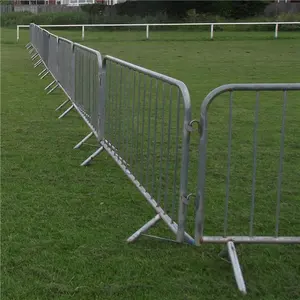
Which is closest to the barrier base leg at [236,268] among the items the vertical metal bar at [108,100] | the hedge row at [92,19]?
the vertical metal bar at [108,100]

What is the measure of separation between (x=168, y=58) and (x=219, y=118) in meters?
11.0

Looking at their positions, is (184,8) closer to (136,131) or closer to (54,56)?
(54,56)

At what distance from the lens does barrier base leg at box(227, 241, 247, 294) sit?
3595 mm

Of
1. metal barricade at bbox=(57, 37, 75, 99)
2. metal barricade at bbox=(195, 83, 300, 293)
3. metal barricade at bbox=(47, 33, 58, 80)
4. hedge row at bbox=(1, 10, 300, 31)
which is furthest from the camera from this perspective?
hedge row at bbox=(1, 10, 300, 31)

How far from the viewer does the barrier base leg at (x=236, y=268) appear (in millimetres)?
3595

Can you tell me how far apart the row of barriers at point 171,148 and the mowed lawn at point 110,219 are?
0.20ft

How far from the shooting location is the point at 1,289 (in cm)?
362

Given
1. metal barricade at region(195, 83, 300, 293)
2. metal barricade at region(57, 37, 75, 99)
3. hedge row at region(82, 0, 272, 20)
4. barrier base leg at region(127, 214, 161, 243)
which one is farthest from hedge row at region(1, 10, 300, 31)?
barrier base leg at region(127, 214, 161, 243)

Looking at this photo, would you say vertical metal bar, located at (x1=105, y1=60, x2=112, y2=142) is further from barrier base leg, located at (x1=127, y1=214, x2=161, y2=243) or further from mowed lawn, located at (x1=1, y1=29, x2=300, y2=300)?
barrier base leg, located at (x1=127, y1=214, x2=161, y2=243)

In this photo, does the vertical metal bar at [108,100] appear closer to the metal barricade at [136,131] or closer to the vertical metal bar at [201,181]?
the metal barricade at [136,131]

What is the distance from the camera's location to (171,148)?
21.8 ft

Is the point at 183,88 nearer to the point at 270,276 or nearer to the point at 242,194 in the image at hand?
the point at 270,276

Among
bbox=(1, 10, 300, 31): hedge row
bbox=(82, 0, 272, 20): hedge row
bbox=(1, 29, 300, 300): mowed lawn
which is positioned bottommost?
bbox=(1, 29, 300, 300): mowed lawn

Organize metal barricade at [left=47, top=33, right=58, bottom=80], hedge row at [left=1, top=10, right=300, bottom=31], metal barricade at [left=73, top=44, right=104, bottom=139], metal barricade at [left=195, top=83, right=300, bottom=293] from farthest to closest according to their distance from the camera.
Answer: hedge row at [left=1, top=10, right=300, bottom=31], metal barricade at [left=47, top=33, right=58, bottom=80], metal barricade at [left=73, top=44, right=104, bottom=139], metal barricade at [left=195, top=83, right=300, bottom=293]
